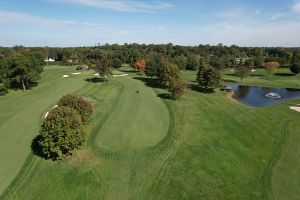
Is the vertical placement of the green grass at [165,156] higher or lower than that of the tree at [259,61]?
Answer: lower

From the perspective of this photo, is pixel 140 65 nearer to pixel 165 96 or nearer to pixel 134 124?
pixel 165 96

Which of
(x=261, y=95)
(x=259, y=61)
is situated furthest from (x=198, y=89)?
(x=259, y=61)

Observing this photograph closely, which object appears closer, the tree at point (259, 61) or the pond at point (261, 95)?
the pond at point (261, 95)

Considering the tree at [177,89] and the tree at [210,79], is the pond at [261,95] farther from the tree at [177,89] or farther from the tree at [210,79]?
the tree at [177,89]

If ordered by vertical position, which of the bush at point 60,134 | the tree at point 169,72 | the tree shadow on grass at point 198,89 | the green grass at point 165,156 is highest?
the tree at point 169,72

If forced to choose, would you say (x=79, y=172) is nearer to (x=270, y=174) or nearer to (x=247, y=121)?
(x=270, y=174)

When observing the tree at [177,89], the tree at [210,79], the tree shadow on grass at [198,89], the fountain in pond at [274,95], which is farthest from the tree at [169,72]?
the fountain in pond at [274,95]

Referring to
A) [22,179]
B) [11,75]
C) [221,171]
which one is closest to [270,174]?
[221,171]
